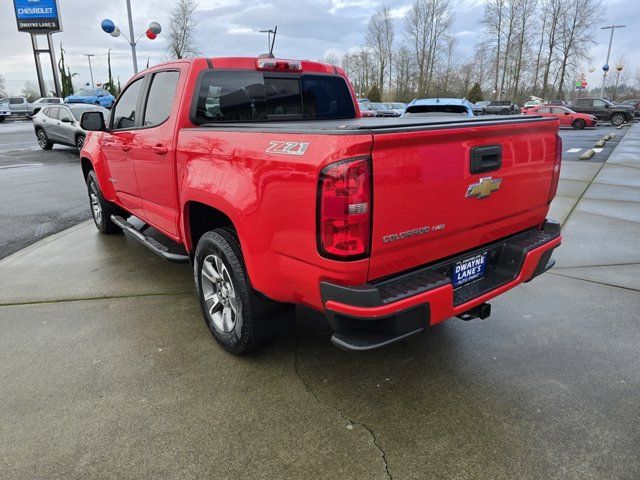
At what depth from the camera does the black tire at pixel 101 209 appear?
5852 mm

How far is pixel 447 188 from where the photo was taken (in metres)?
2.48

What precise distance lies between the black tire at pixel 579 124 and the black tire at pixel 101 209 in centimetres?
2950

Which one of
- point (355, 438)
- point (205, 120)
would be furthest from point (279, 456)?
point (205, 120)

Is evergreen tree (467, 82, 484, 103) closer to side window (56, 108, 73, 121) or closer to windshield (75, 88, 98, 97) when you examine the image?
windshield (75, 88, 98, 97)

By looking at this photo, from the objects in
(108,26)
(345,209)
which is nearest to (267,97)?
(345,209)

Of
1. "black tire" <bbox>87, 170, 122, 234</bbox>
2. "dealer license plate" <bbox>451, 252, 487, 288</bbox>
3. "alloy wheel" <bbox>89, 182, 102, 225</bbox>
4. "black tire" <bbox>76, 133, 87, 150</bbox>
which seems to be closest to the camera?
"dealer license plate" <bbox>451, 252, 487, 288</bbox>

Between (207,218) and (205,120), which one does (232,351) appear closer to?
(207,218)

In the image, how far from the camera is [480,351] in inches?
130

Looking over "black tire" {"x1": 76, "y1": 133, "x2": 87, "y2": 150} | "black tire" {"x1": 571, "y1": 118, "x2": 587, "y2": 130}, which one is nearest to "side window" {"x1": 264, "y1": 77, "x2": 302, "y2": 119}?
"black tire" {"x1": 76, "y1": 133, "x2": 87, "y2": 150}

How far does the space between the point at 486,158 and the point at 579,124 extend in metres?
30.5

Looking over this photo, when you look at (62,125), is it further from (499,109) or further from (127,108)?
(499,109)

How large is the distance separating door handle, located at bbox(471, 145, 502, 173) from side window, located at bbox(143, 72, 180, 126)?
7.66 ft

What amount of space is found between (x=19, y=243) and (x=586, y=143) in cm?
2015

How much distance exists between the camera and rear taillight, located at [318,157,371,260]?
2137 mm
